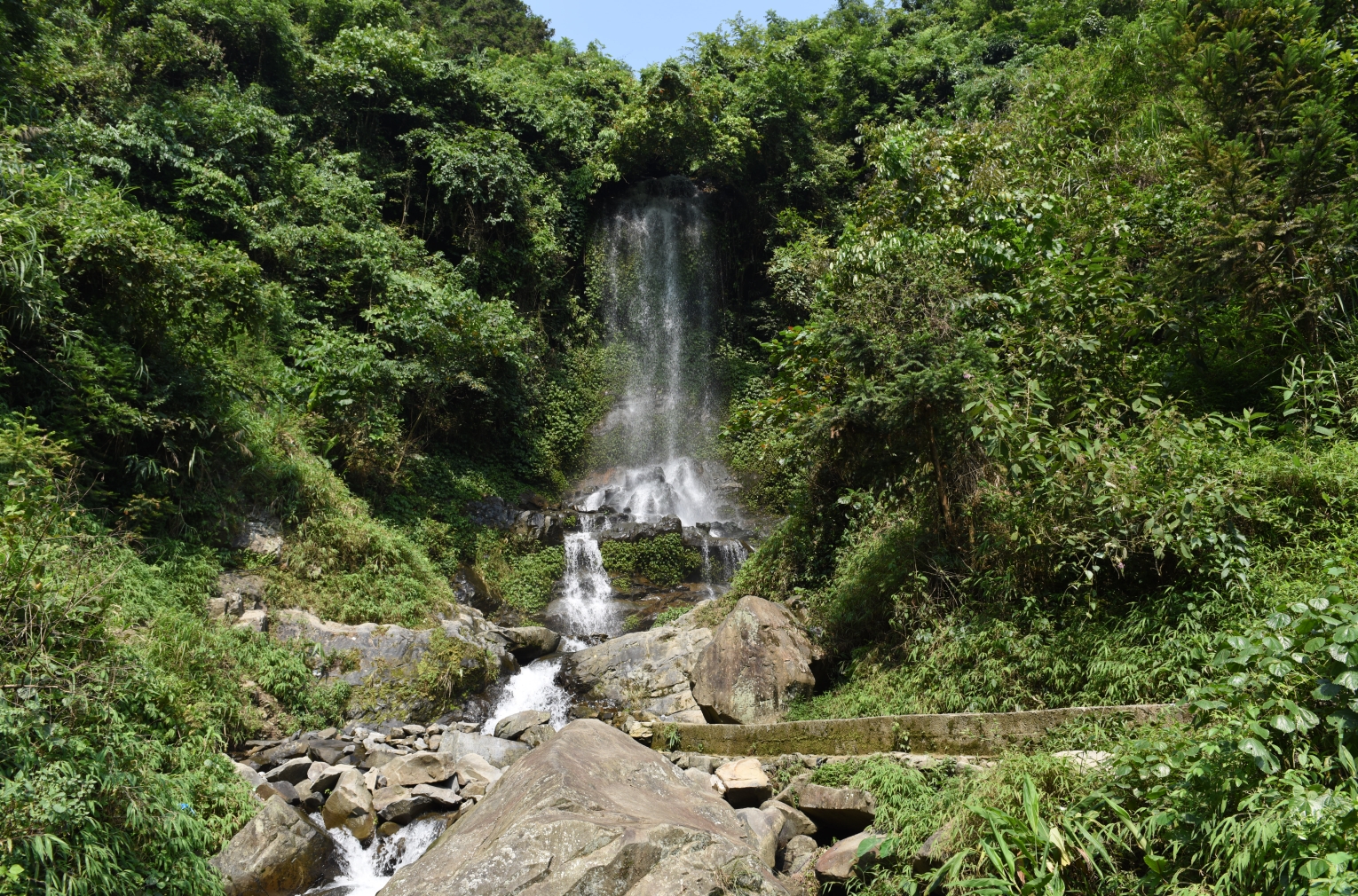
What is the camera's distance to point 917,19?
1008 inches

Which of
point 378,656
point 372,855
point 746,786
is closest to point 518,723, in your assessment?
point 378,656

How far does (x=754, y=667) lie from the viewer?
6.77 meters

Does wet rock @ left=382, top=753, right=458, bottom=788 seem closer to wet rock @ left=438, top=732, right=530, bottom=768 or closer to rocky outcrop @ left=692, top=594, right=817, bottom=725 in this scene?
wet rock @ left=438, top=732, right=530, bottom=768

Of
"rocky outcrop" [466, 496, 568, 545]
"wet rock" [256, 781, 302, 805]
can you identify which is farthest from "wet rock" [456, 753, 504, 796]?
"rocky outcrop" [466, 496, 568, 545]

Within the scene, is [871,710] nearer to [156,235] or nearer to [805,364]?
[805,364]

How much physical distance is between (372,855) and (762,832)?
3202 mm

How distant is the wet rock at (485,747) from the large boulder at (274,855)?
1747 mm

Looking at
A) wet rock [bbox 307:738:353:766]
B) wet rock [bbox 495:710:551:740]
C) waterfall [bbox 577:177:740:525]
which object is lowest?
wet rock [bbox 495:710:551:740]

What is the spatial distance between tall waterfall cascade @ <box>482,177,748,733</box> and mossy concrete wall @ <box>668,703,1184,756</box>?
19.5ft

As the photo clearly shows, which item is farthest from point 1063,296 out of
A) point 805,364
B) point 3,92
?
point 3,92

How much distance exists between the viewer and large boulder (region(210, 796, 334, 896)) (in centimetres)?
480

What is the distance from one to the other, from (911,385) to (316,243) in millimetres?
12179

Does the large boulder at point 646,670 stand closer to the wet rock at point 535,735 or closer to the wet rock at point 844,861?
the wet rock at point 535,735

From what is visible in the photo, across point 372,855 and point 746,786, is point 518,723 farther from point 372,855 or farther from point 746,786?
point 746,786
